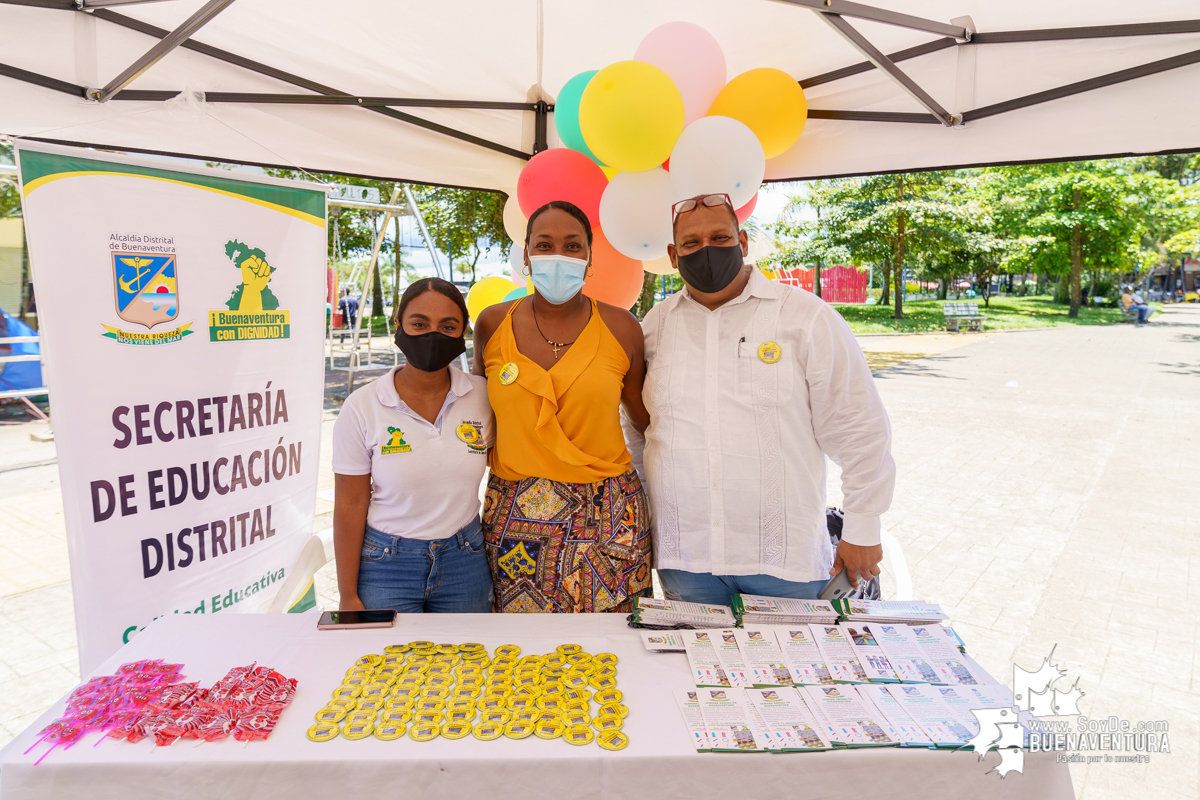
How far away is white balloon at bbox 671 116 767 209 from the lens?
239cm

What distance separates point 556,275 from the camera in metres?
2.00

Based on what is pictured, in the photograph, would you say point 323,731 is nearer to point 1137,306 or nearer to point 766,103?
point 766,103

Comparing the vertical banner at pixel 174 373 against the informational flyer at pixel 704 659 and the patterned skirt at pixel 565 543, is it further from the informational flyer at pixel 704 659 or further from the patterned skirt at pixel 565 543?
the informational flyer at pixel 704 659

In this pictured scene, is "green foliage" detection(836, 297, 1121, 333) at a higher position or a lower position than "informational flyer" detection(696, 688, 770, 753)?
higher

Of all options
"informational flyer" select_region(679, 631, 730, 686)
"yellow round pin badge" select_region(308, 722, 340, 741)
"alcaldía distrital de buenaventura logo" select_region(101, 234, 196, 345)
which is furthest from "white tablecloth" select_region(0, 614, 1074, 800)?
"alcaldía distrital de buenaventura logo" select_region(101, 234, 196, 345)

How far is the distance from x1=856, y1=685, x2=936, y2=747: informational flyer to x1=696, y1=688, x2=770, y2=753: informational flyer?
276 millimetres

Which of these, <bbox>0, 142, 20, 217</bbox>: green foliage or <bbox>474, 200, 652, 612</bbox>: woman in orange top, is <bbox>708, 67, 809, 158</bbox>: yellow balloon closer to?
<bbox>474, 200, 652, 612</bbox>: woman in orange top

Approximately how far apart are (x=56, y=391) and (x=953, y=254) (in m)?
25.1

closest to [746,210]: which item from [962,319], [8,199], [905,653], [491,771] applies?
[905,653]

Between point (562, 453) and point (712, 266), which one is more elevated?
point (712, 266)

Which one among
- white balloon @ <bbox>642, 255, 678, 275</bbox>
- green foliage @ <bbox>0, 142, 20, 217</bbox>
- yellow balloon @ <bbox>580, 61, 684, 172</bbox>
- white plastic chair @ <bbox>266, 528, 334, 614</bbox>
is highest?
green foliage @ <bbox>0, 142, 20, 217</bbox>

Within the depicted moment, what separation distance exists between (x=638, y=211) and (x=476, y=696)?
194 centimetres

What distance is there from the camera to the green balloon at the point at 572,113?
2877 mm


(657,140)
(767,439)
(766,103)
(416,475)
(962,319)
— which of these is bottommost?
(416,475)
